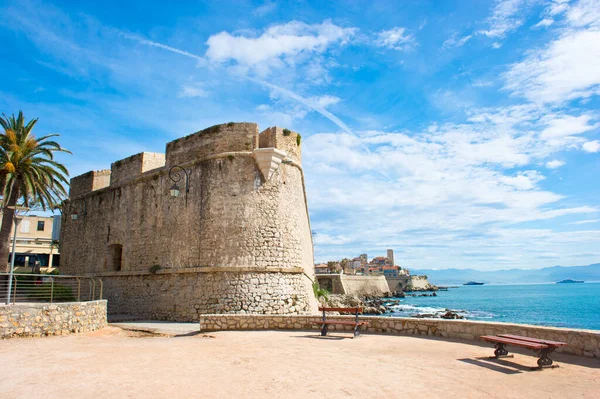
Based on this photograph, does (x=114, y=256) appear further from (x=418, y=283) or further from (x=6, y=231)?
(x=418, y=283)

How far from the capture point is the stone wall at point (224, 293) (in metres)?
15.2

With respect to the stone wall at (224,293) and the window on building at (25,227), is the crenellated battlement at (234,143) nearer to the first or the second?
the stone wall at (224,293)

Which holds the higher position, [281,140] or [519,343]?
[281,140]

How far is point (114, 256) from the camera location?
20.9 m

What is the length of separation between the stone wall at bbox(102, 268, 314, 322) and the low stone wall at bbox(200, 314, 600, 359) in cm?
315

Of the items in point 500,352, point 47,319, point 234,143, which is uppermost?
point 234,143

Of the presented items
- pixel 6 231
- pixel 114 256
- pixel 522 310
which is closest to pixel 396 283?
pixel 522 310

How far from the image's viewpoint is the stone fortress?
1552cm

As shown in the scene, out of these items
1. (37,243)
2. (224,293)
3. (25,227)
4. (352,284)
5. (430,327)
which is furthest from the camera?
(352,284)

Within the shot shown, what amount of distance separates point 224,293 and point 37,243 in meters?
34.2

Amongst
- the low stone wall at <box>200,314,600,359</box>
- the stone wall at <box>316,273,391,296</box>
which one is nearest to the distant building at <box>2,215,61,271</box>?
the stone wall at <box>316,273,391,296</box>

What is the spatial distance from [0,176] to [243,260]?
11745mm

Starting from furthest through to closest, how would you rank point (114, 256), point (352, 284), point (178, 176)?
point (352, 284) → point (114, 256) → point (178, 176)

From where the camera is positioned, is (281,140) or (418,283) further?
(418,283)
